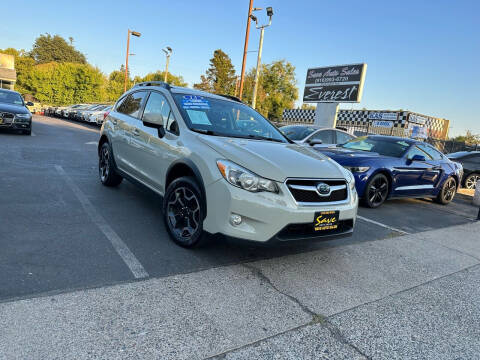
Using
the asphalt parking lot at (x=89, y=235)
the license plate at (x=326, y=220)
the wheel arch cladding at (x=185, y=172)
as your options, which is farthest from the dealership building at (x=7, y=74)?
the license plate at (x=326, y=220)

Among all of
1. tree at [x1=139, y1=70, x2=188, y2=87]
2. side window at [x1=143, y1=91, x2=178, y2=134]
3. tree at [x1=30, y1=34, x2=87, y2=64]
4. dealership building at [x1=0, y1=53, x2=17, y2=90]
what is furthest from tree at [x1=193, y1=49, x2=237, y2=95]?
side window at [x1=143, y1=91, x2=178, y2=134]

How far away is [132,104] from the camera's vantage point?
5.18 metres

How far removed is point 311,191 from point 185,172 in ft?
4.42

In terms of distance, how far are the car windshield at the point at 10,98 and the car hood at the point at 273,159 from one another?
11.2 m

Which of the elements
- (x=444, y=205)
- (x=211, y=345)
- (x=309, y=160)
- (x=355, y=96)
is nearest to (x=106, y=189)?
(x=309, y=160)

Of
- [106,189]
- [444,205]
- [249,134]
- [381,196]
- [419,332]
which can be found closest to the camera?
[419,332]

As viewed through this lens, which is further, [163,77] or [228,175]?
[163,77]

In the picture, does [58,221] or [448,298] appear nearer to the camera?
[448,298]

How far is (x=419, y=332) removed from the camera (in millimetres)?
2584

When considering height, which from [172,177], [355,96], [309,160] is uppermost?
[355,96]

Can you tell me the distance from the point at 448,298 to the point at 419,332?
36.0 inches

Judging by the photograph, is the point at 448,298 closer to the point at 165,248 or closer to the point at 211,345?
the point at 211,345

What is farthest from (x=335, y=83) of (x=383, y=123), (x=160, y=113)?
(x=160, y=113)

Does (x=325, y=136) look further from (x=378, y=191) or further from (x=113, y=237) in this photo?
(x=113, y=237)
